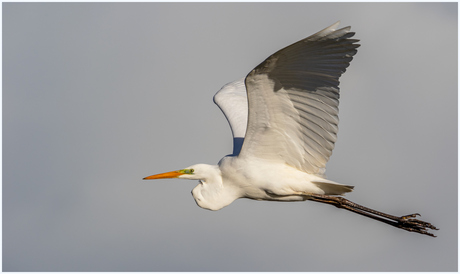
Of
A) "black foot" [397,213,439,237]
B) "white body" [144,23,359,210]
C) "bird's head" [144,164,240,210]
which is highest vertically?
"white body" [144,23,359,210]

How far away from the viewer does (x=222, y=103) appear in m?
12.6

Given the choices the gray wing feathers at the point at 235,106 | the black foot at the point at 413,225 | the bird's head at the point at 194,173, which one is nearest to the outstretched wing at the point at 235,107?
the gray wing feathers at the point at 235,106

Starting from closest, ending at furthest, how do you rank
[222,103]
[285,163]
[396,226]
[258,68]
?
[258,68]
[285,163]
[396,226]
[222,103]

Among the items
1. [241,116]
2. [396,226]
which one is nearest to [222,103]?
[241,116]

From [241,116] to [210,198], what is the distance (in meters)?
1.92

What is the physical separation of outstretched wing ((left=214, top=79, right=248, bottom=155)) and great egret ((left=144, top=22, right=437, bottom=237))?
4 centimetres

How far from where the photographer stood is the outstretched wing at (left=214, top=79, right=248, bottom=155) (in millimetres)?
11781

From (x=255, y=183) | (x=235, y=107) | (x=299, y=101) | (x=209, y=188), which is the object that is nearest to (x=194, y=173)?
(x=209, y=188)

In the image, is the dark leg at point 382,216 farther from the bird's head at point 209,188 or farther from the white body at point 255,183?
the bird's head at point 209,188

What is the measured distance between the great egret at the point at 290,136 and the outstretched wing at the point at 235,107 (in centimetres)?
4

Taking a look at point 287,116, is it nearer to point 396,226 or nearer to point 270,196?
point 270,196

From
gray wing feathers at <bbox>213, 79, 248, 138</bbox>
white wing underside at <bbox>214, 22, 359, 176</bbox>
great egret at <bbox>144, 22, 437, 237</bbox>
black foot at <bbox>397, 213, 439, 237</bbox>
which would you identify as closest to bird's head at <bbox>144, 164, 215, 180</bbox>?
great egret at <bbox>144, 22, 437, 237</bbox>

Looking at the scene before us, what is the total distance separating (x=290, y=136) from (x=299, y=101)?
2.31 feet

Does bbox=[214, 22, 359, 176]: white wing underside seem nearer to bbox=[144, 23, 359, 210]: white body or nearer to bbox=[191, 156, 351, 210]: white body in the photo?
bbox=[144, 23, 359, 210]: white body
